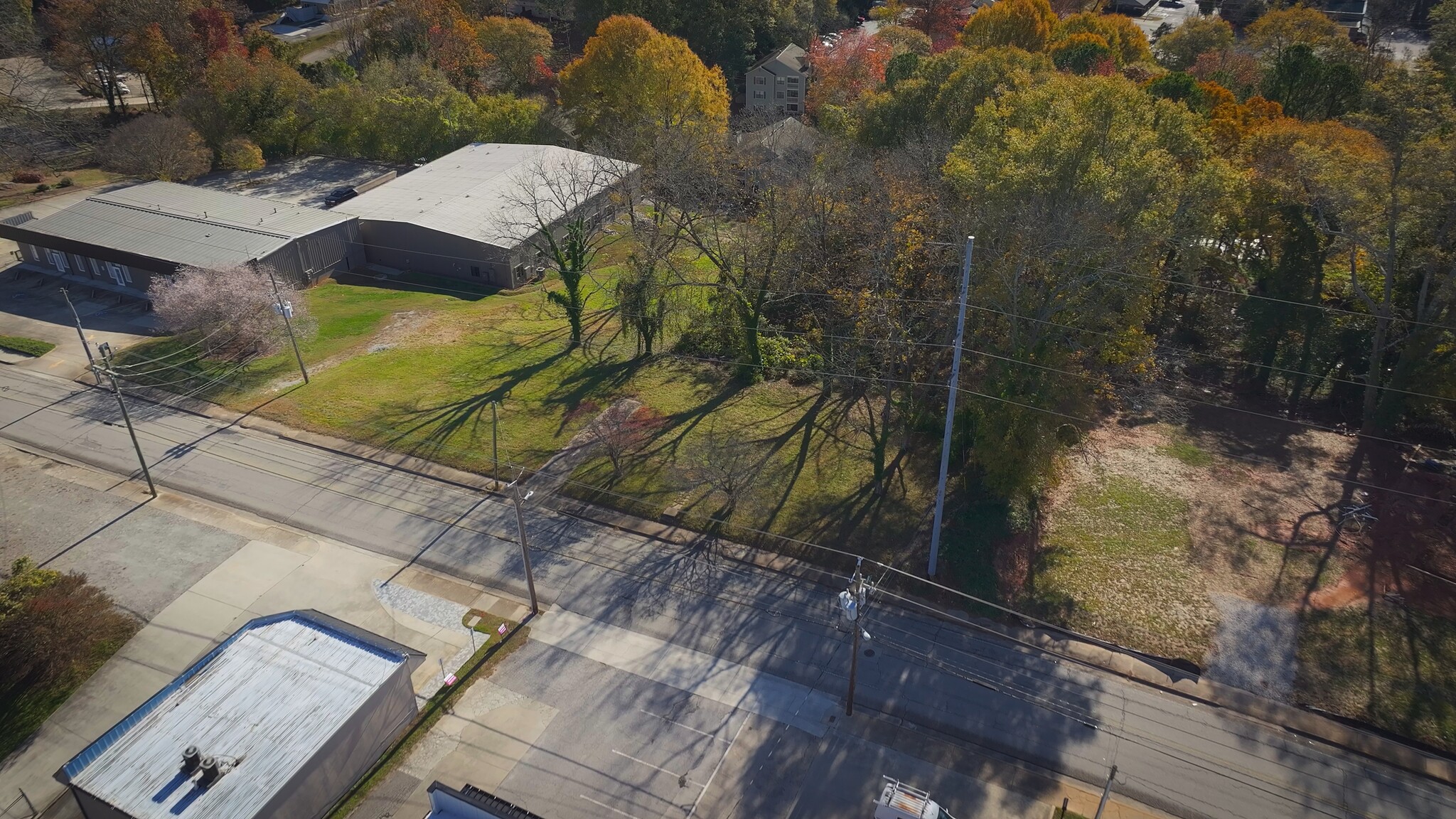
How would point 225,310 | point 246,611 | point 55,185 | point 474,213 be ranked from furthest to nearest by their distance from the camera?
point 55,185, point 474,213, point 225,310, point 246,611

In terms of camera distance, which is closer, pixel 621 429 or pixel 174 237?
pixel 621 429

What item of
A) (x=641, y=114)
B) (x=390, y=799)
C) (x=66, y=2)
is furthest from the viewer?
(x=66, y=2)

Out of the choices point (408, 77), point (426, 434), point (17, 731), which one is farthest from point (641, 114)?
point (17, 731)

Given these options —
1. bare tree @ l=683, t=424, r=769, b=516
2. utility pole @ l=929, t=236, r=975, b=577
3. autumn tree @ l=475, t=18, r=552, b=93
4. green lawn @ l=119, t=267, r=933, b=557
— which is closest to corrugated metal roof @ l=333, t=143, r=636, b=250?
green lawn @ l=119, t=267, r=933, b=557

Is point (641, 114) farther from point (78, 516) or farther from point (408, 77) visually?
point (78, 516)

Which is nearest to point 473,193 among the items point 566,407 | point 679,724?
point 566,407

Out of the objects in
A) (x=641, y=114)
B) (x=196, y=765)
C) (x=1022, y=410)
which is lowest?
(x=196, y=765)

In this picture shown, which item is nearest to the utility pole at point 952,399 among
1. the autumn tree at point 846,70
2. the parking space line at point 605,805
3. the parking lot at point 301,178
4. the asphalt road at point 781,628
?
the asphalt road at point 781,628

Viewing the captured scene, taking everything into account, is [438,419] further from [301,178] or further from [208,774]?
[301,178]
